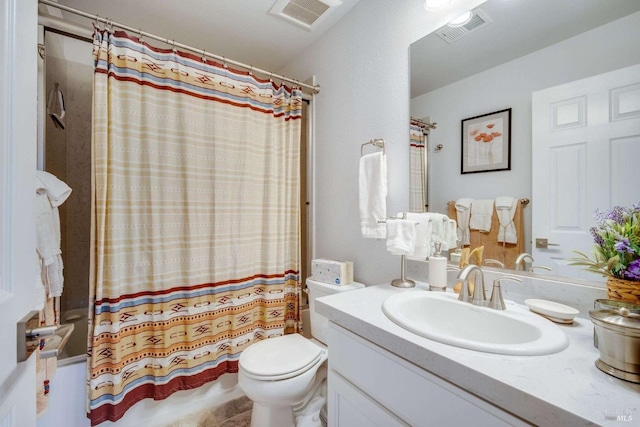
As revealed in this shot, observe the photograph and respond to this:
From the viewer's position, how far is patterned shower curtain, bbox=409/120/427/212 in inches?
55.2

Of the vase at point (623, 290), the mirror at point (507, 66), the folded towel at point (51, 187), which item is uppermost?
the mirror at point (507, 66)

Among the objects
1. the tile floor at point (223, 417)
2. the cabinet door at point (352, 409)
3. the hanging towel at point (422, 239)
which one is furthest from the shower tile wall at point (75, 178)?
the hanging towel at point (422, 239)

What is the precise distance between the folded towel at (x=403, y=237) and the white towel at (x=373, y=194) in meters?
0.17

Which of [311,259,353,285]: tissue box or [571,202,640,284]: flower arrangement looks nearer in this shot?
[571,202,640,284]: flower arrangement

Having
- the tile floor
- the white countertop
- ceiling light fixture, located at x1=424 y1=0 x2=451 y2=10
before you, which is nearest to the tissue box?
the white countertop

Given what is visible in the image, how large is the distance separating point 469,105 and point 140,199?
1.65m

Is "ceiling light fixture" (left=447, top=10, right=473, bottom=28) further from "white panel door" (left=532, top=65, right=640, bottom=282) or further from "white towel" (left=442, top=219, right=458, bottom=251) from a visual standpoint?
"white towel" (left=442, top=219, right=458, bottom=251)

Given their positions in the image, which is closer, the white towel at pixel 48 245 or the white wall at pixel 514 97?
the white wall at pixel 514 97

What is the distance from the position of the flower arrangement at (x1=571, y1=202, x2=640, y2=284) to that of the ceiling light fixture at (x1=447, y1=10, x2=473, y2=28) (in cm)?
95

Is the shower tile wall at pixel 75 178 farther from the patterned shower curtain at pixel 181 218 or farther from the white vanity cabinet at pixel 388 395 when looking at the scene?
the white vanity cabinet at pixel 388 395

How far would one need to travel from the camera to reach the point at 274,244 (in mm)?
1832

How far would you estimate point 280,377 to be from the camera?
1.23 meters

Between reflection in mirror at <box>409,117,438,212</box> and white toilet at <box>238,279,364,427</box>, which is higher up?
reflection in mirror at <box>409,117,438,212</box>

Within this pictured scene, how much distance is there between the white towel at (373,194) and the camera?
147 cm
